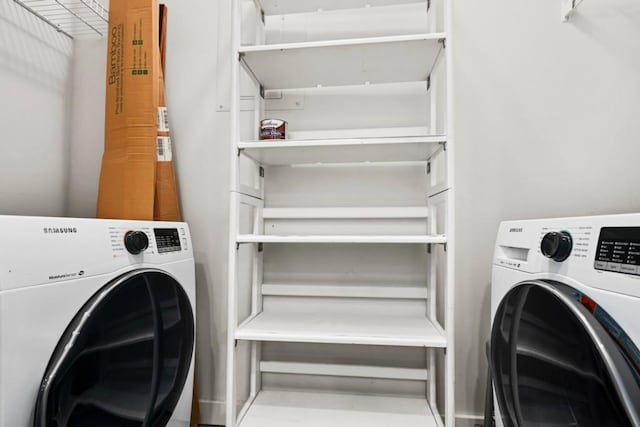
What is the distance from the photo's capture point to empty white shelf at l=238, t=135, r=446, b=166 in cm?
113

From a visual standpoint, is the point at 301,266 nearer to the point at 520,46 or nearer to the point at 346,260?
the point at 346,260

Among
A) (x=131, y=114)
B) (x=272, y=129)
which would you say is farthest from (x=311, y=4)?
(x=131, y=114)

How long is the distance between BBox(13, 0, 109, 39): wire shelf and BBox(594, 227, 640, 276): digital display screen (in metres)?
1.87

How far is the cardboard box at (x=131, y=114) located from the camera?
1294 millimetres

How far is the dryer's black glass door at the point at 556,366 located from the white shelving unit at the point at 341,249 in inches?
7.9

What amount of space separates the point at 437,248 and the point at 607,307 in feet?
2.58

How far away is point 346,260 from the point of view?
1.50m

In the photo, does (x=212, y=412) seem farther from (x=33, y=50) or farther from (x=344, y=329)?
(x=33, y=50)

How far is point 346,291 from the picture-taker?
57.6 inches

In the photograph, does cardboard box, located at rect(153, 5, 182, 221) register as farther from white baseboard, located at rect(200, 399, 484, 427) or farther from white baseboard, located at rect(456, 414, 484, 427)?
white baseboard, located at rect(456, 414, 484, 427)

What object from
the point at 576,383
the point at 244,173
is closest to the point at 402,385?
the point at 576,383

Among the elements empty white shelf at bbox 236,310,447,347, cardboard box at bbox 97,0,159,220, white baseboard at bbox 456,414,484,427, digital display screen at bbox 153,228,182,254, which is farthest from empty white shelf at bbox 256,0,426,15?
white baseboard at bbox 456,414,484,427

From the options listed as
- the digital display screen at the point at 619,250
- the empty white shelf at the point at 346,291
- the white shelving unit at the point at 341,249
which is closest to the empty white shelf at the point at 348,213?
the white shelving unit at the point at 341,249

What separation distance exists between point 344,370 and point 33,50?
183cm
